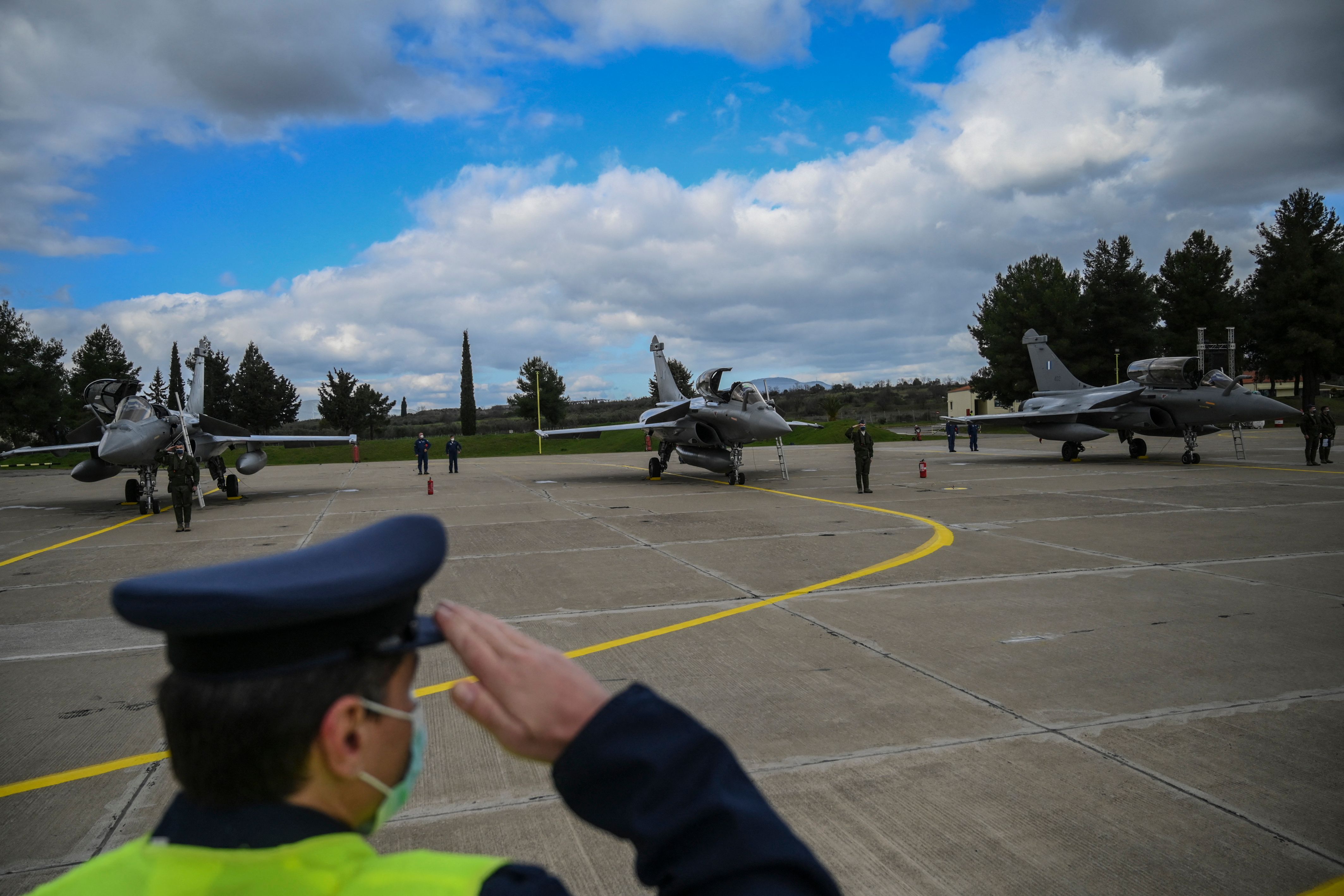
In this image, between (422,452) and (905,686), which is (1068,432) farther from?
(905,686)

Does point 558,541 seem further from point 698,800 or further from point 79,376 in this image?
point 79,376

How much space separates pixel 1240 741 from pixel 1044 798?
1.53m

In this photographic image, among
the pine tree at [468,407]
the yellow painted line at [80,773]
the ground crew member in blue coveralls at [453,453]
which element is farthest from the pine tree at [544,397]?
the yellow painted line at [80,773]

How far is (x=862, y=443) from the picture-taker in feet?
63.3

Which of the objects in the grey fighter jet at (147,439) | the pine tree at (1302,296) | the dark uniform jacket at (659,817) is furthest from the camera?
the pine tree at (1302,296)

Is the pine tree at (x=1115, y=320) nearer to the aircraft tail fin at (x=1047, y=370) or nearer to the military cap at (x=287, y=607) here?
the aircraft tail fin at (x=1047, y=370)

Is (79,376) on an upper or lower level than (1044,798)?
upper

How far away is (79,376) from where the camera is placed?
6419 centimetres

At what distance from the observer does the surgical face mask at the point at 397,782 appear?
121 centimetres

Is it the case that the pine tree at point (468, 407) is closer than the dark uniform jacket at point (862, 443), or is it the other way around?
the dark uniform jacket at point (862, 443)

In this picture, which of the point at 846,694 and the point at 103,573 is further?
the point at 103,573

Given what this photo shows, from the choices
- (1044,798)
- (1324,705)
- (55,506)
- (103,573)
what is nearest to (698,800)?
(1044,798)

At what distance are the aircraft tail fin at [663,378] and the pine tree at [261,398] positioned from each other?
50.0 m

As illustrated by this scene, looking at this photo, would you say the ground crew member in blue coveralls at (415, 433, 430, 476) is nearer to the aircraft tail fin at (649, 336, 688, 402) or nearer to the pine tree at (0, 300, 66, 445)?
the aircraft tail fin at (649, 336, 688, 402)
